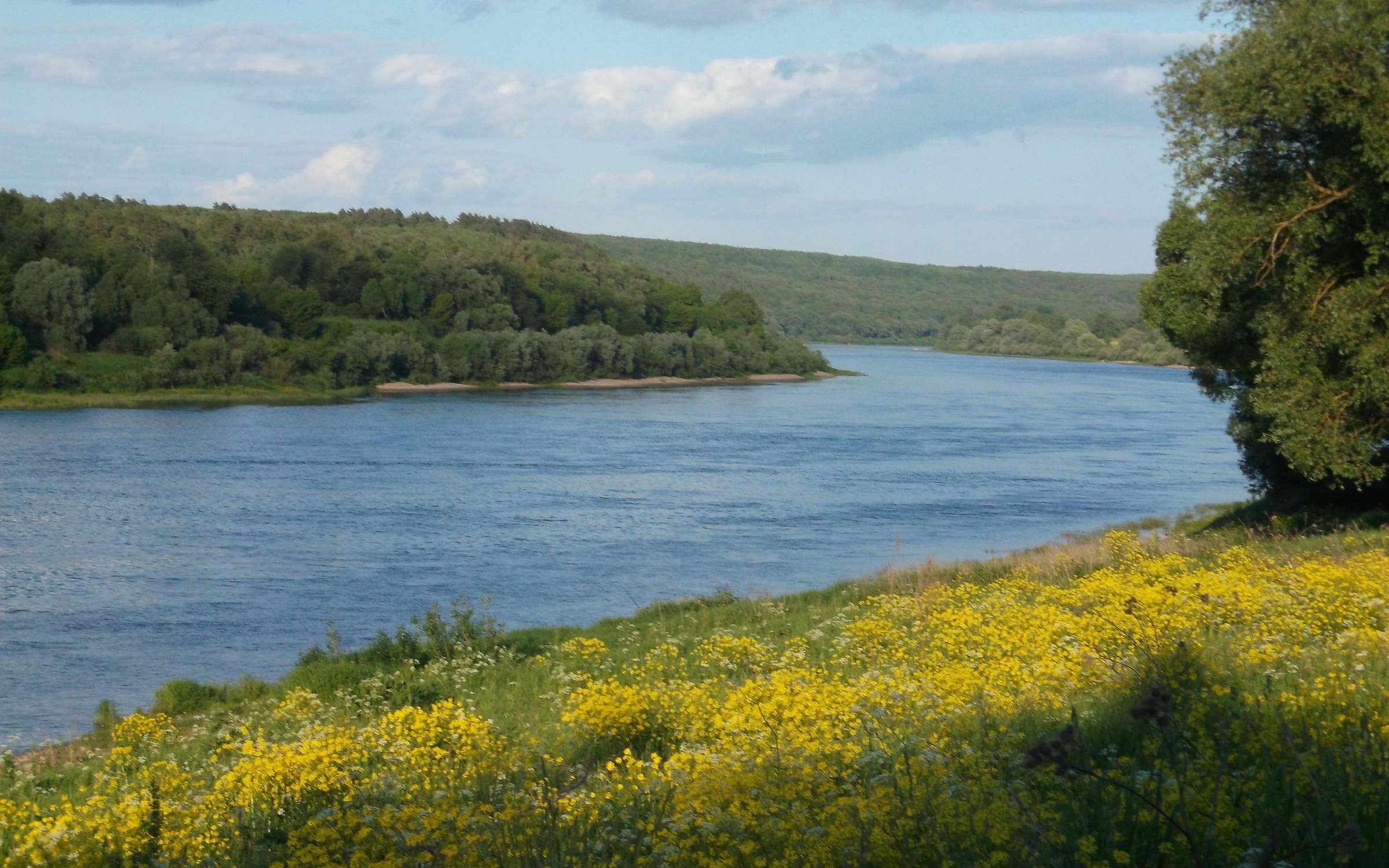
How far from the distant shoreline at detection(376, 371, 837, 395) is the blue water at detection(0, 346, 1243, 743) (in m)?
14.7

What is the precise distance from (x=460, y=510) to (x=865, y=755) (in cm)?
2888


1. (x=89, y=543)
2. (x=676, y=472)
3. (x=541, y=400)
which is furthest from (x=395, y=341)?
(x=89, y=543)

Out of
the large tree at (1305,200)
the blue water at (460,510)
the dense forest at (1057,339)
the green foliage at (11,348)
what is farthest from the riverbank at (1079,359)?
the large tree at (1305,200)

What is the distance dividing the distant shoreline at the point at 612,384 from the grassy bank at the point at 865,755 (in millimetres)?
72190

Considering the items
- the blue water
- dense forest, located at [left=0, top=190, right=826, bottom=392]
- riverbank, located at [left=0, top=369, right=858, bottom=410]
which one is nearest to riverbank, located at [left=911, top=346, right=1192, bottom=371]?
dense forest, located at [left=0, top=190, right=826, bottom=392]

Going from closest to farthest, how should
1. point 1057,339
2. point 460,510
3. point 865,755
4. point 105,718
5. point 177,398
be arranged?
1. point 865,755
2. point 105,718
3. point 460,510
4. point 177,398
5. point 1057,339

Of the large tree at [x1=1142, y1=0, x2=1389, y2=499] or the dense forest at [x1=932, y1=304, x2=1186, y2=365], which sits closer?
the large tree at [x1=1142, y1=0, x2=1389, y2=499]

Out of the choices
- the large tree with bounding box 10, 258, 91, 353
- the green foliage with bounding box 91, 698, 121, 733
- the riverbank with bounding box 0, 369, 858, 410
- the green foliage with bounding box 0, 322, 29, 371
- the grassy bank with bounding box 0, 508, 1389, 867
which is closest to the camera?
the grassy bank with bounding box 0, 508, 1389, 867

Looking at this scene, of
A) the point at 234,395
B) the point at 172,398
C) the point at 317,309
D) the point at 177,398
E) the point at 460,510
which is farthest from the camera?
the point at 317,309

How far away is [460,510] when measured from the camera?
33656 millimetres

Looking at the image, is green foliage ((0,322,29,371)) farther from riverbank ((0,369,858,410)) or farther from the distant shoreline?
the distant shoreline

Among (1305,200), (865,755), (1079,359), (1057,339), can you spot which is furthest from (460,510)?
(1057,339)

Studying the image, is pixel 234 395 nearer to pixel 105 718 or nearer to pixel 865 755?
pixel 105 718

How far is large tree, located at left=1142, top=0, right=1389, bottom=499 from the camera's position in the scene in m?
14.1
